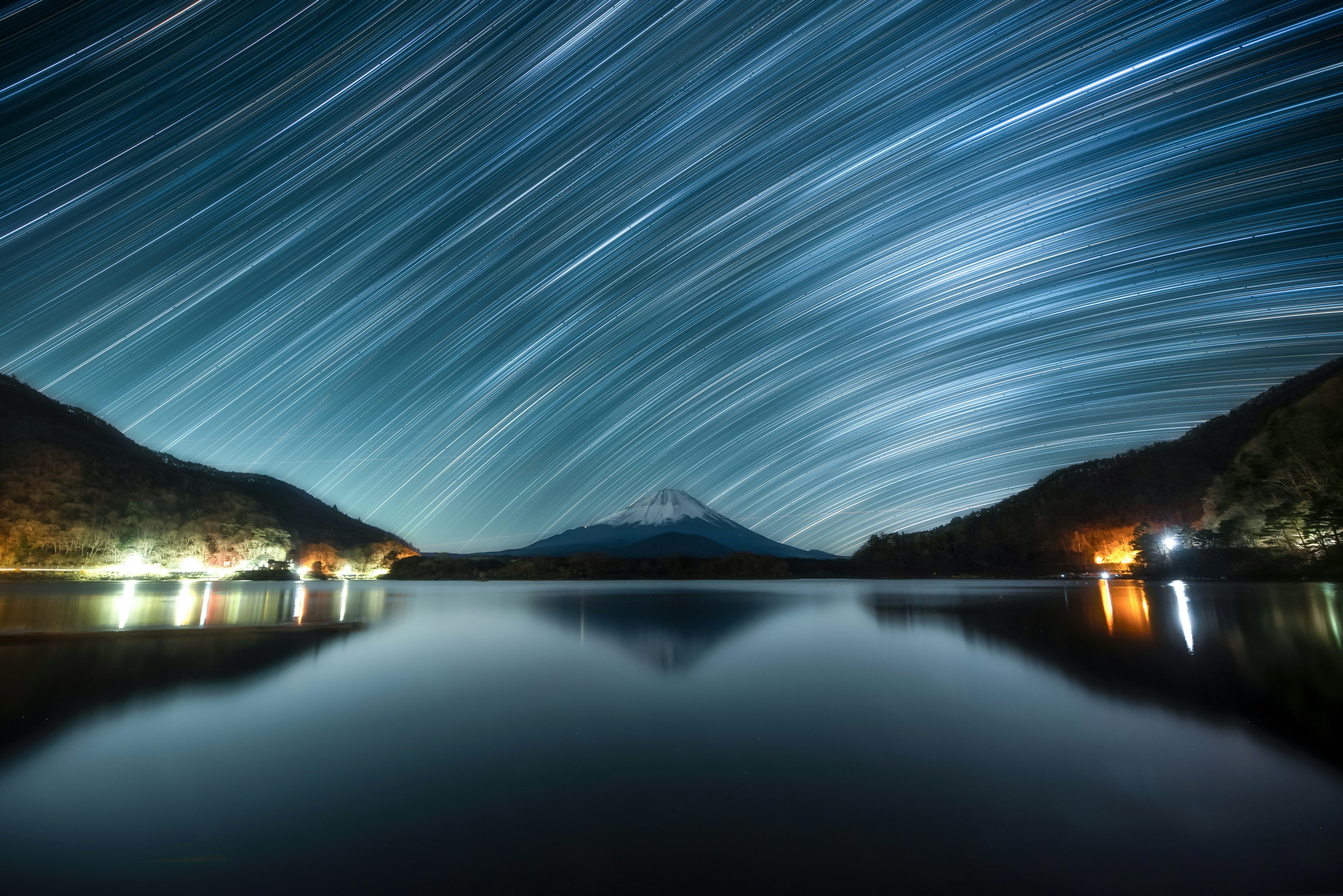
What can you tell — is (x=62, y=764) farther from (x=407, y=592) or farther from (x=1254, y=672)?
(x=407, y=592)

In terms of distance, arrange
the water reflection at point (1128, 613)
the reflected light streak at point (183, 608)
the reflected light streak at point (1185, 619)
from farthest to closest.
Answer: the reflected light streak at point (183, 608) → the water reflection at point (1128, 613) → the reflected light streak at point (1185, 619)

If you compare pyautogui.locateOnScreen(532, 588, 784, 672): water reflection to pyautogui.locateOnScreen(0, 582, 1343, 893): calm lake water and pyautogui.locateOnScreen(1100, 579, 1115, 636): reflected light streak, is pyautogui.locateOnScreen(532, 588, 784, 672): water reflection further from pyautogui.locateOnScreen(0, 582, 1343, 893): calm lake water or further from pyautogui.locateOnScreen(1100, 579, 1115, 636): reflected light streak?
pyautogui.locateOnScreen(1100, 579, 1115, 636): reflected light streak

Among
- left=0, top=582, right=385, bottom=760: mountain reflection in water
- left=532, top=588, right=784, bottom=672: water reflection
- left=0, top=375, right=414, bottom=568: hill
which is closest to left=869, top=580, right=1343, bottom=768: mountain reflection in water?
left=532, top=588, right=784, bottom=672: water reflection

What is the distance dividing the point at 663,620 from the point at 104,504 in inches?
3265

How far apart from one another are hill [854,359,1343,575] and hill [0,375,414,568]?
107 meters

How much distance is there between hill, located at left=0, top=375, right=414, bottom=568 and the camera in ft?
190

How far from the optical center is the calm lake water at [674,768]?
300cm

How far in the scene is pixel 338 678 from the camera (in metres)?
8.42

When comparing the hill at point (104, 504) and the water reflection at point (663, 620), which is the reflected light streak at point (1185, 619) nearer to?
the water reflection at point (663, 620)

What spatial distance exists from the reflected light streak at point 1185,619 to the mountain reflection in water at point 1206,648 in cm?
6

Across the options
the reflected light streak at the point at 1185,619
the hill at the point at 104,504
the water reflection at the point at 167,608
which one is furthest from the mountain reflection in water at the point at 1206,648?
the hill at the point at 104,504

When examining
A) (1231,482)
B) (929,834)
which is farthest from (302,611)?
(1231,482)

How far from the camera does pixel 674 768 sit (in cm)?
473

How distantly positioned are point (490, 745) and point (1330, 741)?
312 inches
